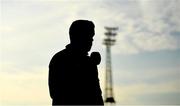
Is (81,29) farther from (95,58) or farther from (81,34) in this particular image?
(95,58)

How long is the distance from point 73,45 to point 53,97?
88 centimetres

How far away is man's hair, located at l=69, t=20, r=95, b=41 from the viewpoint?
10000 mm

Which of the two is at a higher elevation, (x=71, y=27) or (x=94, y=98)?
(x=71, y=27)

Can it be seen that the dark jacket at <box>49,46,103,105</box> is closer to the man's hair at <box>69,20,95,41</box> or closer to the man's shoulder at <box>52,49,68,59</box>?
the man's shoulder at <box>52,49,68,59</box>

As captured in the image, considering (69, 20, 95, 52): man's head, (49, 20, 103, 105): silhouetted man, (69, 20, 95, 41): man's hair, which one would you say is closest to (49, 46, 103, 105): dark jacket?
(49, 20, 103, 105): silhouetted man

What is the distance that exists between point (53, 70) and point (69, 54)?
356mm

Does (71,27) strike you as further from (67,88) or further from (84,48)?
(67,88)

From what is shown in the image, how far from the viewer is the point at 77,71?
385 inches

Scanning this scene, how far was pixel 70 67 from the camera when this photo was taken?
32.1 feet

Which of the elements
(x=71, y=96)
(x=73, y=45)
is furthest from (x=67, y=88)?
(x=73, y=45)

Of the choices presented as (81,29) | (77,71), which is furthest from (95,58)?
(81,29)

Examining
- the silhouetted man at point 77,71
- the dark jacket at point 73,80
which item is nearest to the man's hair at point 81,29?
the silhouetted man at point 77,71

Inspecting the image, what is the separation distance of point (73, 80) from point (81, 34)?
2.58 feet

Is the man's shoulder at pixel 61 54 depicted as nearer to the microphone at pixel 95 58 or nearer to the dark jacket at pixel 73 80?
the dark jacket at pixel 73 80
